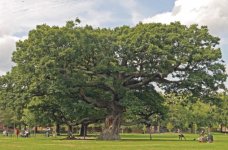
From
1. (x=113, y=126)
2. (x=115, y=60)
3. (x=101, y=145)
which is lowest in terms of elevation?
(x=101, y=145)

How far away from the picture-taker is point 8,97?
192ft

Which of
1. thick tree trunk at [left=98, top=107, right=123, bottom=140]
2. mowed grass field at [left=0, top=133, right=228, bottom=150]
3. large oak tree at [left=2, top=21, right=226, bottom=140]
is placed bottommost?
mowed grass field at [left=0, top=133, right=228, bottom=150]

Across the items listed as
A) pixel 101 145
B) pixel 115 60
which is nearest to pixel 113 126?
pixel 115 60

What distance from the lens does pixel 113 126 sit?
192 feet

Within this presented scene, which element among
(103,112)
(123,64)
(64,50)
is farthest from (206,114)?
(64,50)

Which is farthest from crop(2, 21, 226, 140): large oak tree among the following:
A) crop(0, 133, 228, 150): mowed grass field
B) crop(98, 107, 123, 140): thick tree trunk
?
crop(0, 133, 228, 150): mowed grass field

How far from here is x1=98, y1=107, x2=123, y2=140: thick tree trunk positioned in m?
57.9

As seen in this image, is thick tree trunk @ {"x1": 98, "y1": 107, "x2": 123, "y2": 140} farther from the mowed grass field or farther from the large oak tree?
the mowed grass field

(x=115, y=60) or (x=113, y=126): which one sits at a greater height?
(x=115, y=60)

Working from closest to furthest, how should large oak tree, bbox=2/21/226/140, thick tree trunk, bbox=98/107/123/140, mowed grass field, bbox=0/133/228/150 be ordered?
mowed grass field, bbox=0/133/228/150
large oak tree, bbox=2/21/226/140
thick tree trunk, bbox=98/107/123/140

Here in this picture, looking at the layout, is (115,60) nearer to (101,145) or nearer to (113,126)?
(113,126)

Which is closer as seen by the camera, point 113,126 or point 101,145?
point 101,145

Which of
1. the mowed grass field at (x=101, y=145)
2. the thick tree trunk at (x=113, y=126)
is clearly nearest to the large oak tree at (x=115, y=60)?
the thick tree trunk at (x=113, y=126)

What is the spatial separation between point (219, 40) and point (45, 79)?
70.4 feet
